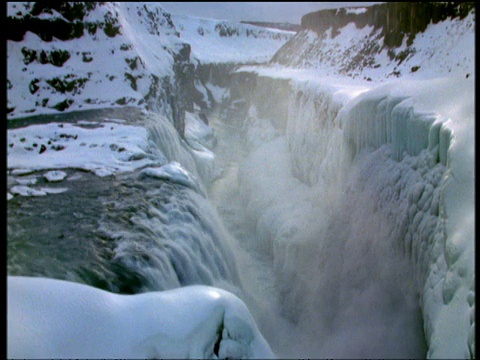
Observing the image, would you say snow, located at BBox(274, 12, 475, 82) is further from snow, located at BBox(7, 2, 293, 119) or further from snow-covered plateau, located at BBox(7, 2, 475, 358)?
snow, located at BBox(7, 2, 293, 119)

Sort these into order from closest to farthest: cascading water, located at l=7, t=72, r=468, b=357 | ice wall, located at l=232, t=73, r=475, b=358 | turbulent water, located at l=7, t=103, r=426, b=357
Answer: ice wall, located at l=232, t=73, r=475, b=358 < turbulent water, located at l=7, t=103, r=426, b=357 < cascading water, located at l=7, t=72, r=468, b=357

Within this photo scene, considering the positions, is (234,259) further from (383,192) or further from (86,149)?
(86,149)

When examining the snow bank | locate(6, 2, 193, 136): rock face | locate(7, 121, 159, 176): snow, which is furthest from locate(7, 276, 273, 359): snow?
locate(6, 2, 193, 136): rock face

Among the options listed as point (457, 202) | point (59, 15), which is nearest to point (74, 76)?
point (59, 15)

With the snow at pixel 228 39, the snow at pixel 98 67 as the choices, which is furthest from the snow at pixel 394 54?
the snow at pixel 228 39

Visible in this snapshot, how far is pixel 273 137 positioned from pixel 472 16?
308 inches

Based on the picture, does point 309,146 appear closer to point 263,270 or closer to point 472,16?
point 263,270

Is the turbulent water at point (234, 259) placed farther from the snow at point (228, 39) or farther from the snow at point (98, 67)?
the snow at point (228, 39)

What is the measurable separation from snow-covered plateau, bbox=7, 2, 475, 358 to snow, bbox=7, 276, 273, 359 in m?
0.01

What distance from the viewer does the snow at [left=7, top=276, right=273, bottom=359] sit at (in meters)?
2.32

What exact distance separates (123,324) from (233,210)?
390 inches

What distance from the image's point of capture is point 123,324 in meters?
2.58

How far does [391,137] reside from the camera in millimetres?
5965

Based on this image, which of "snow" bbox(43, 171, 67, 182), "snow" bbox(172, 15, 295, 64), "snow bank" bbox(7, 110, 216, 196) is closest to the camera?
"snow" bbox(43, 171, 67, 182)
